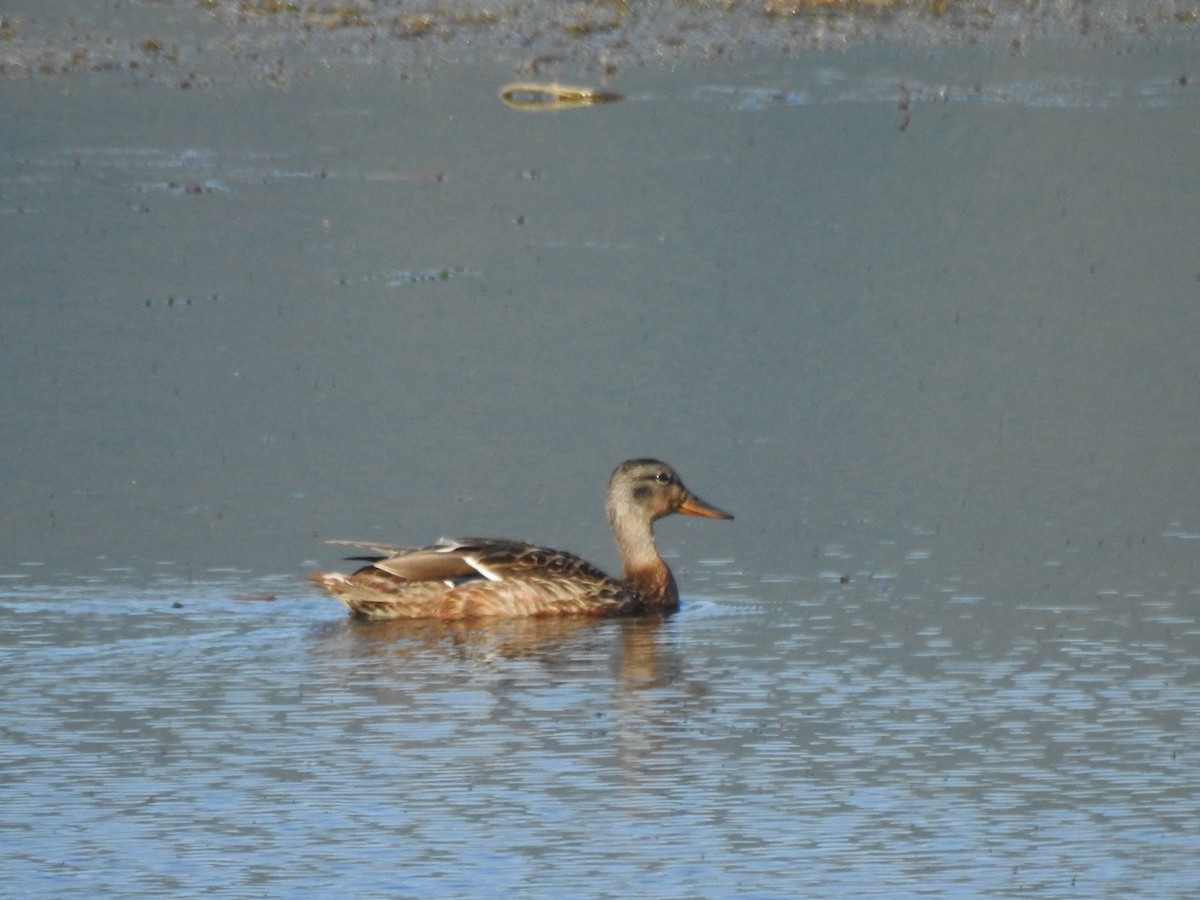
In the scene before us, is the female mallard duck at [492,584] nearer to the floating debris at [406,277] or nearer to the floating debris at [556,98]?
the floating debris at [406,277]

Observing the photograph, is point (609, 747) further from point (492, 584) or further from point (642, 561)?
point (642, 561)

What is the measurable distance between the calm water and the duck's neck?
186 mm

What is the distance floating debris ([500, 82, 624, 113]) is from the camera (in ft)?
74.3

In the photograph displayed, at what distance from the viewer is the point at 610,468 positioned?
1273cm

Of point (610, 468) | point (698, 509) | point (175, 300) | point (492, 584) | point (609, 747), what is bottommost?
point (609, 747)

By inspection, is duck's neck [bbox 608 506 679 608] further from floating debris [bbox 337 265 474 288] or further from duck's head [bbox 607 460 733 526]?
floating debris [bbox 337 265 474 288]

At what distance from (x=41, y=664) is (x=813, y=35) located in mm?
17384

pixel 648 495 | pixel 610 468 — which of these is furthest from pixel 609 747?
pixel 610 468

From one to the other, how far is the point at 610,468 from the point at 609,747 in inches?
172

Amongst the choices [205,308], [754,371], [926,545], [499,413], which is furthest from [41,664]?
[205,308]

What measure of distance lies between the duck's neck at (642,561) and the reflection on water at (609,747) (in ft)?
0.46

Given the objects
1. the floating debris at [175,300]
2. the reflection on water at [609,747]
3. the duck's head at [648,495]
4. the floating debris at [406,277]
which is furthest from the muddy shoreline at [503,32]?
the reflection on water at [609,747]

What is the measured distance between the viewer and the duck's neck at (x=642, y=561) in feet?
36.1

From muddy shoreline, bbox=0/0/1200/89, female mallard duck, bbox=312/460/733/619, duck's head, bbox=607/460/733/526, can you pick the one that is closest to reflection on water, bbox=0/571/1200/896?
female mallard duck, bbox=312/460/733/619
